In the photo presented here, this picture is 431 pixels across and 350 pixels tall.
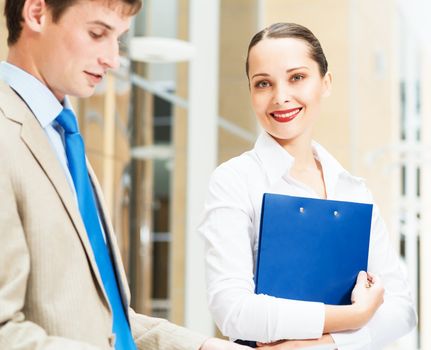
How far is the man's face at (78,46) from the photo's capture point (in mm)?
1093

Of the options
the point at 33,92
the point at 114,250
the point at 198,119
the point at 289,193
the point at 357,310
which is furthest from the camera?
the point at 198,119

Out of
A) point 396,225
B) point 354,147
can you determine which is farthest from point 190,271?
point 396,225

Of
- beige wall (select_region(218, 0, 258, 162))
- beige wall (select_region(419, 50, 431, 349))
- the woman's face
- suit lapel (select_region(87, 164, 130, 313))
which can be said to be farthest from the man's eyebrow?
beige wall (select_region(419, 50, 431, 349))

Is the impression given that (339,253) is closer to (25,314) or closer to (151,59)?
(25,314)

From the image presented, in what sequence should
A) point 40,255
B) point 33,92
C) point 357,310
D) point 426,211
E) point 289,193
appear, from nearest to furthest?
point 40,255, point 33,92, point 357,310, point 289,193, point 426,211

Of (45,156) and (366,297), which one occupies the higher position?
(45,156)

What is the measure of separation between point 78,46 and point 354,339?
683 millimetres

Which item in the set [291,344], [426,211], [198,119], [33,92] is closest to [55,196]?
[33,92]

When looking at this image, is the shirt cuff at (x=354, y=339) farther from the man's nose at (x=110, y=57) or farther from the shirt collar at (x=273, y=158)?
the man's nose at (x=110, y=57)

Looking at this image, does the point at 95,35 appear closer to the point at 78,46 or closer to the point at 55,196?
the point at 78,46

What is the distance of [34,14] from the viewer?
1.09 metres

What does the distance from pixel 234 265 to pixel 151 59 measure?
424cm

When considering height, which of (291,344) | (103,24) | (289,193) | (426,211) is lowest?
(426,211)

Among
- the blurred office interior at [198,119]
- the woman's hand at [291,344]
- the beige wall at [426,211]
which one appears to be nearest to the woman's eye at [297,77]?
the woman's hand at [291,344]
